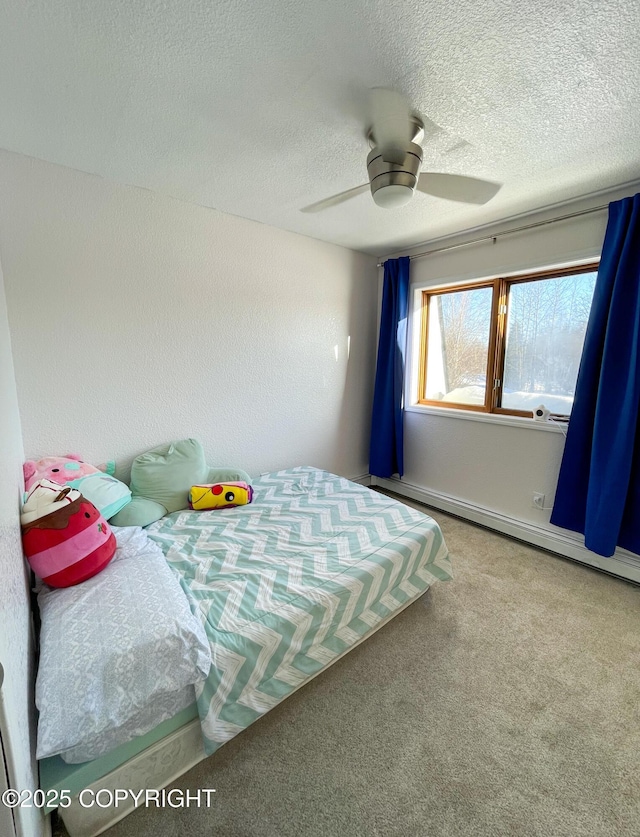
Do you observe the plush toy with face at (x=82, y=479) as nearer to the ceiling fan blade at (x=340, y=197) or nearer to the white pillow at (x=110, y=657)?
the white pillow at (x=110, y=657)

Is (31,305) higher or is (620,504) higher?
(31,305)

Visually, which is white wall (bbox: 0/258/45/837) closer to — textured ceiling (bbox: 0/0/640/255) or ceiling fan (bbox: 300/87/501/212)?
textured ceiling (bbox: 0/0/640/255)

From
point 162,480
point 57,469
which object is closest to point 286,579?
point 162,480

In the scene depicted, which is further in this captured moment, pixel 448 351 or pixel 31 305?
pixel 448 351

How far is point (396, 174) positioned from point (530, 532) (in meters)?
2.53

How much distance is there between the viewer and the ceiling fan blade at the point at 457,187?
1.46 metres

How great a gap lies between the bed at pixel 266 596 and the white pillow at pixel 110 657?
10 cm

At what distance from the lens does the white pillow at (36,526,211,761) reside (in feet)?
3.13

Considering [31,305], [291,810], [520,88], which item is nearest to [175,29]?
[520,88]

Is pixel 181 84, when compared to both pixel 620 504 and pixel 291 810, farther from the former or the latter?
pixel 620 504

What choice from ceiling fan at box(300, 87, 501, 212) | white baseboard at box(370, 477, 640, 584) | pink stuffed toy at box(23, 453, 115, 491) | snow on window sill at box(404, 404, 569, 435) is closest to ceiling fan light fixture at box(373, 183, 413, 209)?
ceiling fan at box(300, 87, 501, 212)

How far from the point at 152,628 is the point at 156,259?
2.06 metres

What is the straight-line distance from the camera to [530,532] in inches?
103

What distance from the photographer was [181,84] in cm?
127
